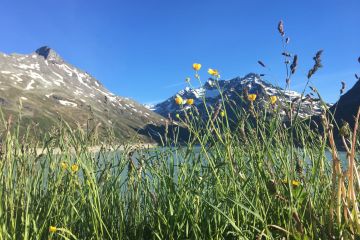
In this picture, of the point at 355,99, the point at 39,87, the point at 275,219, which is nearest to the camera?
the point at 275,219

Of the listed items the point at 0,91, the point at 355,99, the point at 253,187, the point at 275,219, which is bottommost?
the point at 275,219

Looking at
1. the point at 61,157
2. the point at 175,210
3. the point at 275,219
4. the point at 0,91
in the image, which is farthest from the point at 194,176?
the point at 0,91

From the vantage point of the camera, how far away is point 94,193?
1.81 meters

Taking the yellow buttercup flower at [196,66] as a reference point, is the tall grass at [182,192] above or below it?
below

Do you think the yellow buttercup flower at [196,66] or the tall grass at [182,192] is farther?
the yellow buttercup flower at [196,66]

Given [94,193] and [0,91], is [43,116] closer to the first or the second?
[0,91]

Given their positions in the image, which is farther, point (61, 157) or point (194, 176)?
point (61, 157)

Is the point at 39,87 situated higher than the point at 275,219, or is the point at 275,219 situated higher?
the point at 39,87

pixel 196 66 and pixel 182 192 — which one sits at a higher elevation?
pixel 196 66

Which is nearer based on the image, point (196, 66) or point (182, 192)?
point (182, 192)

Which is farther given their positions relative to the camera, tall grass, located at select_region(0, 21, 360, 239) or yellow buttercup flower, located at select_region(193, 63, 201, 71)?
yellow buttercup flower, located at select_region(193, 63, 201, 71)

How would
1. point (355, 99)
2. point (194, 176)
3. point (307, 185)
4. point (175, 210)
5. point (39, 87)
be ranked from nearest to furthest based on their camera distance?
1. point (307, 185)
2. point (175, 210)
3. point (194, 176)
4. point (355, 99)
5. point (39, 87)

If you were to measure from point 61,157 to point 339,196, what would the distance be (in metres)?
1.86

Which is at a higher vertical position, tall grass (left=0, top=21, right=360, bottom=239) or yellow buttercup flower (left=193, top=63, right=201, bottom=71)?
yellow buttercup flower (left=193, top=63, right=201, bottom=71)
